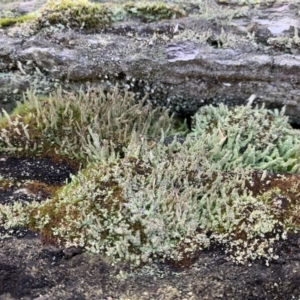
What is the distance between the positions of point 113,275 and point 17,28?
14.1ft

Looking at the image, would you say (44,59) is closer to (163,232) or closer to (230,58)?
(230,58)

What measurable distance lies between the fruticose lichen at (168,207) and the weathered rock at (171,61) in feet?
4.82

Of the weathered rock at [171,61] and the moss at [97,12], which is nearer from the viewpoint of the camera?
the weathered rock at [171,61]

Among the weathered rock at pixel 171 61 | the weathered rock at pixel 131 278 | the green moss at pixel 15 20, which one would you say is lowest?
the weathered rock at pixel 131 278

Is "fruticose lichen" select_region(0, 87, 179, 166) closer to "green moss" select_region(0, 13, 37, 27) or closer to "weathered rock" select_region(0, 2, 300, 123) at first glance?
"weathered rock" select_region(0, 2, 300, 123)

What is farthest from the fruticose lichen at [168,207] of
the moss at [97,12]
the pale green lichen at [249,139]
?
the moss at [97,12]

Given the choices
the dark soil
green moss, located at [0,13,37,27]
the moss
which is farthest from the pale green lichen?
green moss, located at [0,13,37,27]

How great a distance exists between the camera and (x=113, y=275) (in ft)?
13.6

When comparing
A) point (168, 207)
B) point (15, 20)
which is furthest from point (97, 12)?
→ point (168, 207)

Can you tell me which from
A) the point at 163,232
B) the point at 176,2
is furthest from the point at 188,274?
the point at 176,2

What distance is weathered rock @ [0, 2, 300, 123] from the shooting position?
635 cm

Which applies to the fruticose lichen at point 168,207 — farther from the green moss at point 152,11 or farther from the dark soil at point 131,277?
the green moss at point 152,11

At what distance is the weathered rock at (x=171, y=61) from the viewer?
635 centimetres

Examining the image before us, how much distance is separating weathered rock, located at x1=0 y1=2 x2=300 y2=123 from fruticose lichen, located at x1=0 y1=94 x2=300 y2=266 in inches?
57.8
